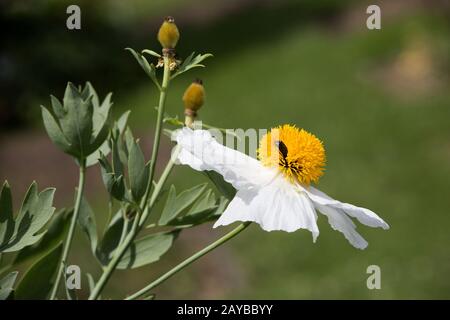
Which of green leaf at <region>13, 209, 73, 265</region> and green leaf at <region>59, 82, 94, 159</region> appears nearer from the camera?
green leaf at <region>59, 82, 94, 159</region>

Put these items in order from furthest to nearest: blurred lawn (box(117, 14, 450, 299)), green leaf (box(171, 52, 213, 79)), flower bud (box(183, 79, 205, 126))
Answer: blurred lawn (box(117, 14, 450, 299)) < flower bud (box(183, 79, 205, 126)) < green leaf (box(171, 52, 213, 79))

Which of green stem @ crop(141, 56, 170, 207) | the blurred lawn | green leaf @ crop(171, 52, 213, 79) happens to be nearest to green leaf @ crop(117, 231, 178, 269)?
green stem @ crop(141, 56, 170, 207)

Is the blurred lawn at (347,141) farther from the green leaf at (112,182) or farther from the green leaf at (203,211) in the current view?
the green leaf at (112,182)

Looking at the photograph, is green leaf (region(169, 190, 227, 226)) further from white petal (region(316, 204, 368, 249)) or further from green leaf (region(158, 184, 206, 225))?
white petal (region(316, 204, 368, 249))

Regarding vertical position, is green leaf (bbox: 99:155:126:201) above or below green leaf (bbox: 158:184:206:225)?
above

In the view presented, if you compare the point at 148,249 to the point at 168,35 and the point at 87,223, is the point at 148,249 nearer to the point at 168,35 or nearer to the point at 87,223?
the point at 87,223
